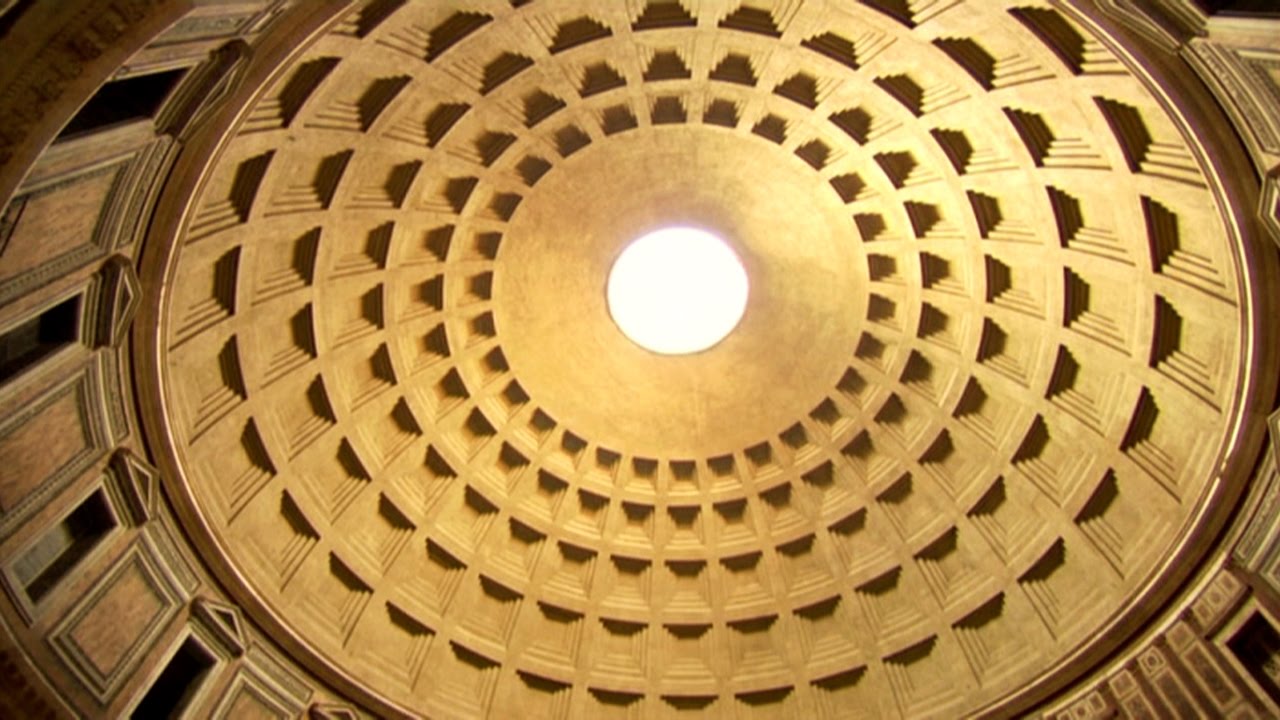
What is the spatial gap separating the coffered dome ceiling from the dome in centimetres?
9

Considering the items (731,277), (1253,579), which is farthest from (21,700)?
(1253,579)

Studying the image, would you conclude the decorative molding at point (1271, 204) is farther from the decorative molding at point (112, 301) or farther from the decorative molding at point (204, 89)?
the decorative molding at point (112, 301)

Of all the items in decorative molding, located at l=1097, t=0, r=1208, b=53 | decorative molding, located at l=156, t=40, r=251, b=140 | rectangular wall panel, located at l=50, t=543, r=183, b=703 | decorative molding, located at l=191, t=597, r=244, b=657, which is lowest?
rectangular wall panel, located at l=50, t=543, r=183, b=703

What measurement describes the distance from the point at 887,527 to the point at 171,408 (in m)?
17.3

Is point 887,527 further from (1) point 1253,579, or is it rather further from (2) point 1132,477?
(1) point 1253,579

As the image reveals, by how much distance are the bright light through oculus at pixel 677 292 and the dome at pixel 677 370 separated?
0.26 meters

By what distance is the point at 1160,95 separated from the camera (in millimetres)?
16594

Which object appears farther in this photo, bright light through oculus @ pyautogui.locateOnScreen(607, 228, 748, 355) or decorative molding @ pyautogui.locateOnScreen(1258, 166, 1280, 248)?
bright light through oculus @ pyautogui.locateOnScreen(607, 228, 748, 355)

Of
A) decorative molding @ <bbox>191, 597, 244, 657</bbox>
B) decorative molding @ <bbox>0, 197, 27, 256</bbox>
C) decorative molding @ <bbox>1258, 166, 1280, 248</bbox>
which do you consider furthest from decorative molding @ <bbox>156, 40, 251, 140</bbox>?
decorative molding @ <bbox>1258, 166, 1280, 248</bbox>

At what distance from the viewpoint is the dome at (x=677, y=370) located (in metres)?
18.2

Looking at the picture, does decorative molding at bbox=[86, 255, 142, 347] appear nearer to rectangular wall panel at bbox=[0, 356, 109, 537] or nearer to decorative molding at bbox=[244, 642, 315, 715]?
rectangular wall panel at bbox=[0, 356, 109, 537]

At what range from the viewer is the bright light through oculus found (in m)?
27.9

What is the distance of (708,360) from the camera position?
2836 centimetres

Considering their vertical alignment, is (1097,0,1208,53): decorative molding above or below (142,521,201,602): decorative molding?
above
